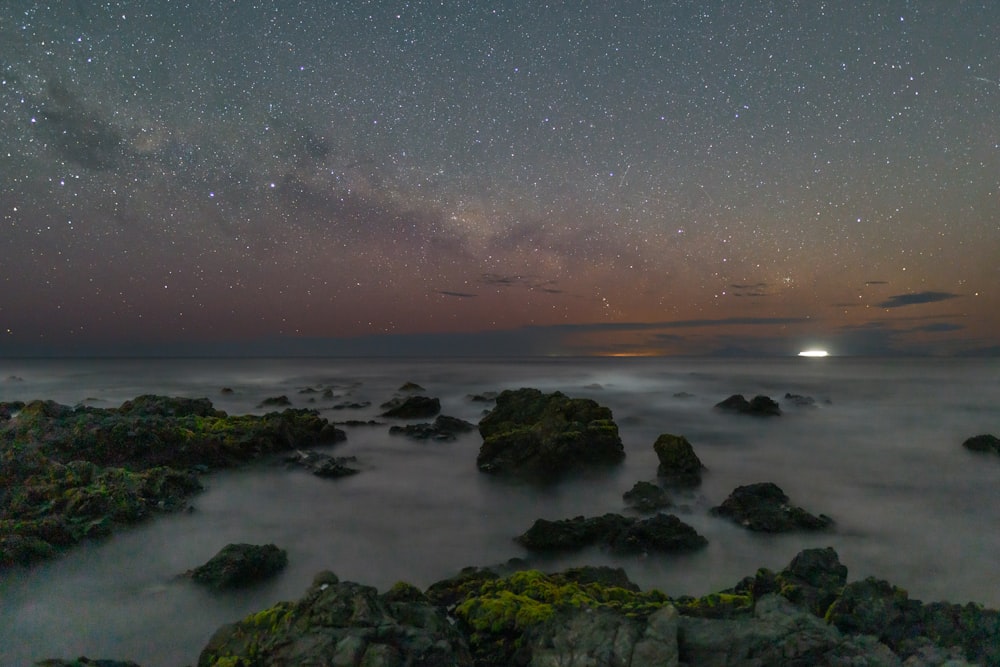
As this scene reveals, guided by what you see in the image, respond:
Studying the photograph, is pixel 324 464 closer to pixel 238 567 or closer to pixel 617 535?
pixel 238 567

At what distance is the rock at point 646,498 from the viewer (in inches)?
461

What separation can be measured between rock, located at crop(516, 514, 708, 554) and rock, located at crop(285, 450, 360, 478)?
22.6ft

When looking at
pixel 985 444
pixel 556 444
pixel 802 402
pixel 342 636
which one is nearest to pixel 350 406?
pixel 556 444

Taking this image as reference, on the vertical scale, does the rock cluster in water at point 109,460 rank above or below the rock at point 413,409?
above

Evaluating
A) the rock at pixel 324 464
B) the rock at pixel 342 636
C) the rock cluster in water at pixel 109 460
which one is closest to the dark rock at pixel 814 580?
the rock at pixel 342 636

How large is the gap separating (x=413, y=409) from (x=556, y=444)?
12.8 meters

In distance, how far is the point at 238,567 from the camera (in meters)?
7.91

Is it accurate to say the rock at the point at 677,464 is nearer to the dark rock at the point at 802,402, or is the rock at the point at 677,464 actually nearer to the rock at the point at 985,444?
the rock at the point at 985,444

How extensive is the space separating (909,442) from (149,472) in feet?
90.8

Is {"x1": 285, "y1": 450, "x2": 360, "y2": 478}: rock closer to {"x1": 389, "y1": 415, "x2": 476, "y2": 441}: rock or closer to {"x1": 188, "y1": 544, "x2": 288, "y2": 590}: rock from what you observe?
{"x1": 389, "y1": 415, "x2": 476, "y2": 441}: rock

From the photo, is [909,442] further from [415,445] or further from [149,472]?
[149,472]

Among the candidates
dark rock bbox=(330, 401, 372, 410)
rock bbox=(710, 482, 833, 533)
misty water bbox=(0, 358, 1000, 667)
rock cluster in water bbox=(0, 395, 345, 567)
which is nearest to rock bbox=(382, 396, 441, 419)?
dark rock bbox=(330, 401, 372, 410)

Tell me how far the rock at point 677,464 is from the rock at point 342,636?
409 inches

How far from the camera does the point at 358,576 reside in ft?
28.3
